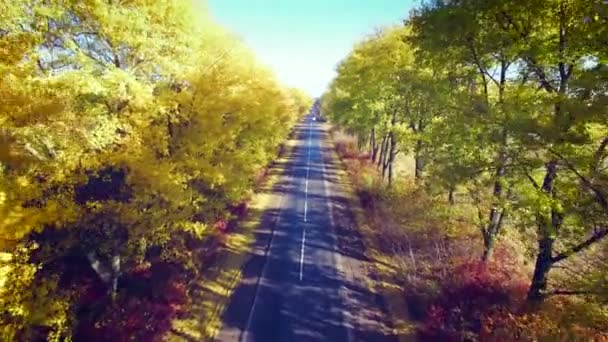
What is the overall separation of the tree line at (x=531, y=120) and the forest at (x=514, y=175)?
4cm

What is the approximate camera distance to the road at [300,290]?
1380cm

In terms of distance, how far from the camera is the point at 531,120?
970 centimetres

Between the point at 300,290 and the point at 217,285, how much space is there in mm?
3632

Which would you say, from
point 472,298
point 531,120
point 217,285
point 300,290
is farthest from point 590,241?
point 217,285

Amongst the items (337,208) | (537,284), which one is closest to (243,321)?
(537,284)

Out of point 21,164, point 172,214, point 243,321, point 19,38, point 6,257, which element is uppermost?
point 19,38

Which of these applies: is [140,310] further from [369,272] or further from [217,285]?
[369,272]

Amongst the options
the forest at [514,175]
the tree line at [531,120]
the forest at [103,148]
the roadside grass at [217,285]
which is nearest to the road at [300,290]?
the roadside grass at [217,285]

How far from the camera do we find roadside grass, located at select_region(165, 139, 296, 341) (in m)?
13.8

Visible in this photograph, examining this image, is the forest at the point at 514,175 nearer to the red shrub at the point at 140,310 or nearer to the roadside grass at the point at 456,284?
the roadside grass at the point at 456,284

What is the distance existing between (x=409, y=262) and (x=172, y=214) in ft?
37.2

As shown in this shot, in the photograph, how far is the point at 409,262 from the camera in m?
18.9

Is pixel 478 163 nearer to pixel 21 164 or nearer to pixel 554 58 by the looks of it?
pixel 554 58

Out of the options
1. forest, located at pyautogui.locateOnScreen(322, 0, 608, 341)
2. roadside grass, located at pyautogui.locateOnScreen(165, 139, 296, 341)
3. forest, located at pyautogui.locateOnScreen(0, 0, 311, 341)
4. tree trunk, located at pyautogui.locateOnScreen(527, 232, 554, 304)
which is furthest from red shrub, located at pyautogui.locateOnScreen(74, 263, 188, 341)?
tree trunk, located at pyautogui.locateOnScreen(527, 232, 554, 304)
